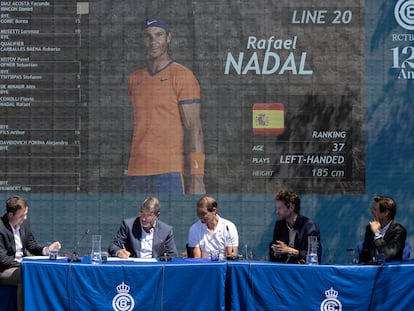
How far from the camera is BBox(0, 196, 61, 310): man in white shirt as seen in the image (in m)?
6.82

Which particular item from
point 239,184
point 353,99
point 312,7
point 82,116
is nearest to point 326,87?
point 353,99

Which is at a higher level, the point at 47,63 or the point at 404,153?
the point at 47,63

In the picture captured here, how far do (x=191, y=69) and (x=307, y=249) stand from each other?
378cm

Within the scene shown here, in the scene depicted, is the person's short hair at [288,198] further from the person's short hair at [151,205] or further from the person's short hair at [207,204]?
the person's short hair at [151,205]

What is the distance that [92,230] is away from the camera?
9969mm

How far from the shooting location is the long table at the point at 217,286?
6457 millimetres

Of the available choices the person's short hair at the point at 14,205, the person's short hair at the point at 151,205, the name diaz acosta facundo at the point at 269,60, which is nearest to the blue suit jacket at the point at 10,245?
the person's short hair at the point at 14,205

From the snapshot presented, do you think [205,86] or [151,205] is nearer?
[151,205]

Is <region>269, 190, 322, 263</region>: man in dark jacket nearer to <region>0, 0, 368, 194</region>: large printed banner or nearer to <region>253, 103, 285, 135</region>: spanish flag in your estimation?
<region>0, 0, 368, 194</region>: large printed banner

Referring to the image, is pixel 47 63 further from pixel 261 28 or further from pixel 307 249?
pixel 307 249

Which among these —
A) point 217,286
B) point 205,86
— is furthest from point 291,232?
point 205,86

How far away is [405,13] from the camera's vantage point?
1015 cm

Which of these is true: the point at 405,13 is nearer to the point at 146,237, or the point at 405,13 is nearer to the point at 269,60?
the point at 269,60

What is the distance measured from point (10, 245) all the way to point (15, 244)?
19 cm
